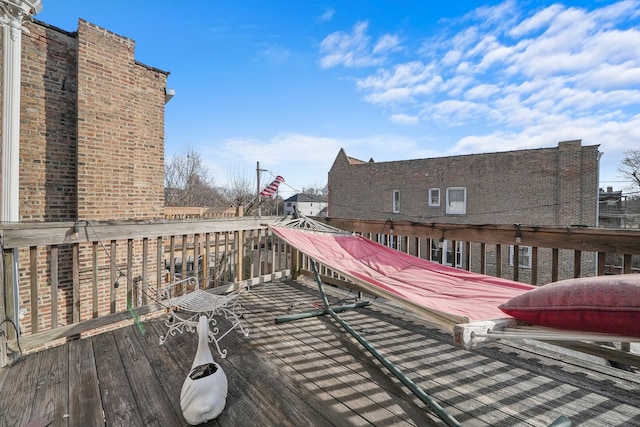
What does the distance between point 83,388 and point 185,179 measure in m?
18.3

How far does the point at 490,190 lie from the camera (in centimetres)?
1171

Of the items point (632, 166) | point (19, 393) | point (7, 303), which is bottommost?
point (19, 393)

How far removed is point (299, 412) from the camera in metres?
1.50

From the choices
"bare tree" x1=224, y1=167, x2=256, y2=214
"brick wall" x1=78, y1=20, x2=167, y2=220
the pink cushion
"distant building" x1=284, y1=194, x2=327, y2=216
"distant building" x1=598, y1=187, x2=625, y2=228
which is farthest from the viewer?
"distant building" x1=284, y1=194, x2=327, y2=216

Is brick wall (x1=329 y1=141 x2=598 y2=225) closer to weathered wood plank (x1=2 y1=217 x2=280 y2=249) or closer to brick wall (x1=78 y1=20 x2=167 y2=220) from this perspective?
brick wall (x1=78 y1=20 x2=167 y2=220)

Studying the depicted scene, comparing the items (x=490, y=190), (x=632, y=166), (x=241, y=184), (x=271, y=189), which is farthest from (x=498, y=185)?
(x=241, y=184)

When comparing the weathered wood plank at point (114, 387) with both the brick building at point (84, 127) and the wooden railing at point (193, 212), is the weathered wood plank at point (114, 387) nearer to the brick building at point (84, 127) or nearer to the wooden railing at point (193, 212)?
the brick building at point (84, 127)

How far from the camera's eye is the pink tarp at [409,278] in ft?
4.51

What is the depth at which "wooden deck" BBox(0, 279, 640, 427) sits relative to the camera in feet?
4.83

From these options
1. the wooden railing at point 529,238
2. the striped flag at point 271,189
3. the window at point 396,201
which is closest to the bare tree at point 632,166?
the window at point 396,201

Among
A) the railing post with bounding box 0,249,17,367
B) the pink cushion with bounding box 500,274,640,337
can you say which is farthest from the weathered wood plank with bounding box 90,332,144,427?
the pink cushion with bounding box 500,274,640,337

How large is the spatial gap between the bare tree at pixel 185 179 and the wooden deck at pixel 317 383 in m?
16.6

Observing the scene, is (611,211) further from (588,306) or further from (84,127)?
(84,127)

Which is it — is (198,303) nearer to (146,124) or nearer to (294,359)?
(294,359)
